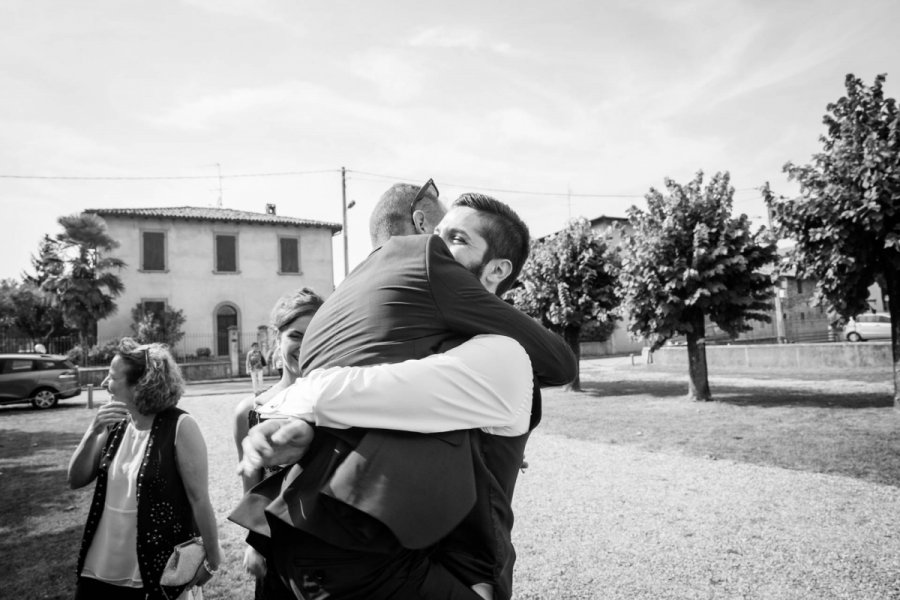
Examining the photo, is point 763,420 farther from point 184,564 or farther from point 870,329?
point 870,329

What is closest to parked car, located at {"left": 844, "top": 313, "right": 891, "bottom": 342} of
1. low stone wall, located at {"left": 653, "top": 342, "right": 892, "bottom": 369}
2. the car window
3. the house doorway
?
low stone wall, located at {"left": 653, "top": 342, "right": 892, "bottom": 369}

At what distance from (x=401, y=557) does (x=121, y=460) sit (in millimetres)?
2375

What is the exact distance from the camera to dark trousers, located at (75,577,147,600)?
2725 mm

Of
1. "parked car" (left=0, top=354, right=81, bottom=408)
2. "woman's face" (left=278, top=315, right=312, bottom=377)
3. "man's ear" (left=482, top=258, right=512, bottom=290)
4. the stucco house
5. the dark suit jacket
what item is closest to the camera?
the dark suit jacket

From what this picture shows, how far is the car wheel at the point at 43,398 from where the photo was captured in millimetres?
17875

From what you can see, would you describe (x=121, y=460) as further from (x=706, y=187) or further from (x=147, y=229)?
(x=147, y=229)

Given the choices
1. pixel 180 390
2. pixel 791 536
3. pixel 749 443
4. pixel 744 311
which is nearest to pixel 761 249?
pixel 744 311

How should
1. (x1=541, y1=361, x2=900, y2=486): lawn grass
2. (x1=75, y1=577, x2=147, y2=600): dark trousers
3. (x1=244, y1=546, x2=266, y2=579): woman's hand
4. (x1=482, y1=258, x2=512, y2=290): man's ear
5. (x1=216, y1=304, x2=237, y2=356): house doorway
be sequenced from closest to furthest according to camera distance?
(x1=244, y1=546, x2=266, y2=579): woman's hand, (x1=482, y1=258, x2=512, y2=290): man's ear, (x1=75, y1=577, x2=147, y2=600): dark trousers, (x1=541, y1=361, x2=900, y2=486): lawn grass, (x1=216, y1=304, x2=237, y2=356): house doorway

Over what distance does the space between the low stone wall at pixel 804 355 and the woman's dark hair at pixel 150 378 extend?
77.2ft

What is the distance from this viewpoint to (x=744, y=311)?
1339 cm

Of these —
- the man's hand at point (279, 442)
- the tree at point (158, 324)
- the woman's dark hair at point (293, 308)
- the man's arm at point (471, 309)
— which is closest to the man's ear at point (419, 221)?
the man's arm at point (471, 309)

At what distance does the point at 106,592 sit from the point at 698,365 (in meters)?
14.3

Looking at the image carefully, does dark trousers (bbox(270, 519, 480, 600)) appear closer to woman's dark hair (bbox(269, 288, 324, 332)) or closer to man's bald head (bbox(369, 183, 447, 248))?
man's bald head (bbox(369, 183, 447, 248))

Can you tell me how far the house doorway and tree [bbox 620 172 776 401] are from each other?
2770cm
